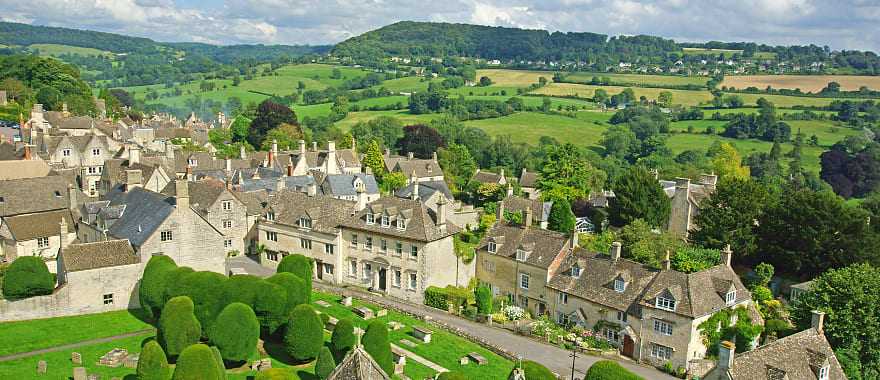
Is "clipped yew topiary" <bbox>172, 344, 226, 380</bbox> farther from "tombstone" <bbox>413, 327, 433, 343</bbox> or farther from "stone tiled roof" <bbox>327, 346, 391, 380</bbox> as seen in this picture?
"tombstone" <bbox>413, 327, 433, 343</bbox>

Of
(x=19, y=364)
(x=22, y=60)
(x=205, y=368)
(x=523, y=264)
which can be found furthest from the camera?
(x=22, y=60)

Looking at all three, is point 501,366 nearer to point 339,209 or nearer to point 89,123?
point 339,209

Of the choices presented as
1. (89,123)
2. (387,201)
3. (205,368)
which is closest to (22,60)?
(89,123)

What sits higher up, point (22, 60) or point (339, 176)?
point (22, 60)

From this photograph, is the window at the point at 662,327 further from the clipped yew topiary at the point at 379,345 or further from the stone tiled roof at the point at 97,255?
the stone tiled roof at the point at 97,255

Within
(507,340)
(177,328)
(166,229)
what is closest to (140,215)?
(166,229)

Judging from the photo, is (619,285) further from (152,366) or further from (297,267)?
(152,366)

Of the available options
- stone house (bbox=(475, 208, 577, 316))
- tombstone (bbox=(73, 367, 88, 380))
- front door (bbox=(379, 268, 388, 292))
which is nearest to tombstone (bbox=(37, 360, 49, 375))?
tombstone (bbox=(73, 367, 88, 380))
